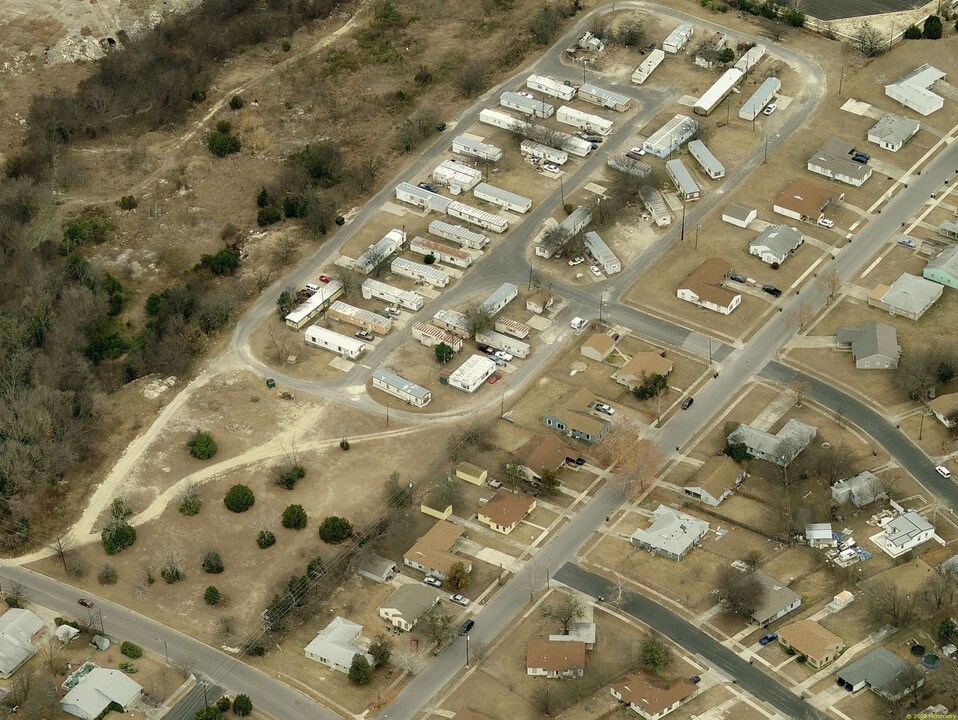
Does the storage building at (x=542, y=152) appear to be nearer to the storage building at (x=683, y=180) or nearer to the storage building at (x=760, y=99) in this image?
the storage building at (x=683, y=180)

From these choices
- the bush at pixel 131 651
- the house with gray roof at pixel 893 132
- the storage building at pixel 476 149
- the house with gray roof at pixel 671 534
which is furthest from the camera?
the storage building at pixel 476 149

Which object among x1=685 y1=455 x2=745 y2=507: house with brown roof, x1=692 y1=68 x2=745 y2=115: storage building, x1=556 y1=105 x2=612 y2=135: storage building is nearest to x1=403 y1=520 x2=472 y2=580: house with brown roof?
x1=685 y1=455 x2=745 y2=507: house with brown roof

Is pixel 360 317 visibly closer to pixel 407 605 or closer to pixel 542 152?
pixel 542 152

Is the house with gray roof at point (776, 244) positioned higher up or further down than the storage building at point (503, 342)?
higher up

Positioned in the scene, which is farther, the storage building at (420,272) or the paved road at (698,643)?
the storage building at (420,272)

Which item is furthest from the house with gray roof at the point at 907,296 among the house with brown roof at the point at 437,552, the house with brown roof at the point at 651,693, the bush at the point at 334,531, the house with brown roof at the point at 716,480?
the bush at the point at 334,531

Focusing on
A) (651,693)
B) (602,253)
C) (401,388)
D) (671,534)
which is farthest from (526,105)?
(651,693)

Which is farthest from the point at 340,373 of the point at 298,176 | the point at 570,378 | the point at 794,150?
the point at 794,150

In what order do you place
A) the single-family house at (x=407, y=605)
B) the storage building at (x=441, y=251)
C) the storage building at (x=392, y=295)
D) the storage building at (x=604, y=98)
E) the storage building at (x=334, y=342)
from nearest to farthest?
the single-family house at (x=407, y=605) < the storage building at (x=334, y=342) < the storage building at (x=392, y=295) < the storage building at (x=441, y=251) < the storage building at (x=604, y=98)
